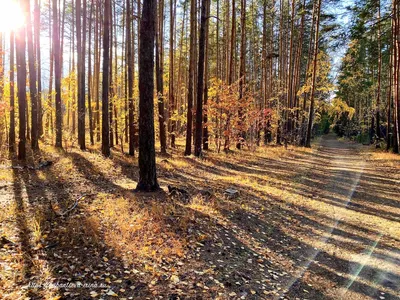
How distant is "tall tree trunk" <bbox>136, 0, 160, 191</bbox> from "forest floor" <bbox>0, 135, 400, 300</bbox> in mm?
558

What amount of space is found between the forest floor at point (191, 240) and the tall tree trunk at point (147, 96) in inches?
22.0

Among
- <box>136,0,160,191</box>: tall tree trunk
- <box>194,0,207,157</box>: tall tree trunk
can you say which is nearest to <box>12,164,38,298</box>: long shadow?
<box>136,0,160,191</box>: tall tree trunk

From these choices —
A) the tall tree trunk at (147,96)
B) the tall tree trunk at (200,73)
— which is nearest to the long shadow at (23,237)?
the tall tree trunk at (147,96)

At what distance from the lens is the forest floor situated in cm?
374

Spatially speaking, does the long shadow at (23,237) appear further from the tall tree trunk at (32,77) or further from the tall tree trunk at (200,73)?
the tall tree trunk at (200,73)

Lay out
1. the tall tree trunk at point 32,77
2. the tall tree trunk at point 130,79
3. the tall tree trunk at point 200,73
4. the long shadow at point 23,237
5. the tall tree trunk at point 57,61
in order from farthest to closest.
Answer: the tall tree trunk at point 57,61 < the tall tree trunk at point 130,79 < the tall tree trunk at point 200,73 < the tall tree trunk at point 32,77 < the long shadow at point 23,237

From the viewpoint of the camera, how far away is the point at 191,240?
5.08 meters

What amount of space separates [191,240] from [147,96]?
12.1ft

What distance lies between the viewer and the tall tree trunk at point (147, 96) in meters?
6.80

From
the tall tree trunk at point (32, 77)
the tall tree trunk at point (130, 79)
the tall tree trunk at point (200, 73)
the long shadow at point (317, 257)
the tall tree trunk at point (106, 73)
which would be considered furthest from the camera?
the tall tree trunk at point (130, 79)

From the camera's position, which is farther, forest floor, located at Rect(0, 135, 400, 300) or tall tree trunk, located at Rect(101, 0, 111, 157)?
tall tree trunk, located at Rect(101, 0, 111, 157)

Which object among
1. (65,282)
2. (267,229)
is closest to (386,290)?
(267,229)

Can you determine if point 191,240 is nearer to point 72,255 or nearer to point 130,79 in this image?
point 72,255

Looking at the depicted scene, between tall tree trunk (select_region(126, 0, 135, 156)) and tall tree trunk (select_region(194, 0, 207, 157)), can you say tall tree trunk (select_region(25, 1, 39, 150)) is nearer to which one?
tall tree trunk (select_region(126, 0, 135, 156))
